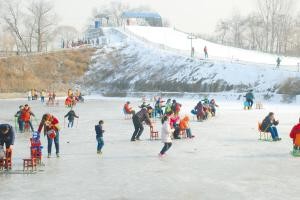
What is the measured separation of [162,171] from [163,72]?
50.2m

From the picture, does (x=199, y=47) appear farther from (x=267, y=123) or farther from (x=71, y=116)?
(x=267, y=123)

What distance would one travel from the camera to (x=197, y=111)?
29.1m

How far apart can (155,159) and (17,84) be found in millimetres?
54360

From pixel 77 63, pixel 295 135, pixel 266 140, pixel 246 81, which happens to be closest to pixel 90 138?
pixel 266 140

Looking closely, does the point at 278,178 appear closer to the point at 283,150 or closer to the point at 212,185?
the point at 212,185

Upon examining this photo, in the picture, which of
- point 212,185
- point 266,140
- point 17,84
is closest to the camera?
point 212,185

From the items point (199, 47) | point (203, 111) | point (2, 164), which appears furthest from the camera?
point (199, 47)

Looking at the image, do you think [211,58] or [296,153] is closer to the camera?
[296,153]

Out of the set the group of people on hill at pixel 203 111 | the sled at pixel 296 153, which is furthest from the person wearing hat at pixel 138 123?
the group of people on hill at pixel 203 111

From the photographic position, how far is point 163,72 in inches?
2522

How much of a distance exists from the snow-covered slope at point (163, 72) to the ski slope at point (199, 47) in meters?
3.45

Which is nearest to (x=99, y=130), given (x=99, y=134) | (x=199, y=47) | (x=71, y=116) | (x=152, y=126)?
(x=99, y=134)

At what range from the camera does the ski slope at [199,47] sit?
6475 centimetres

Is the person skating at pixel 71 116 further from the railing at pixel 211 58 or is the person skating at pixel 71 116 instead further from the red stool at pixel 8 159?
Result: the railing at pixel 211 58
